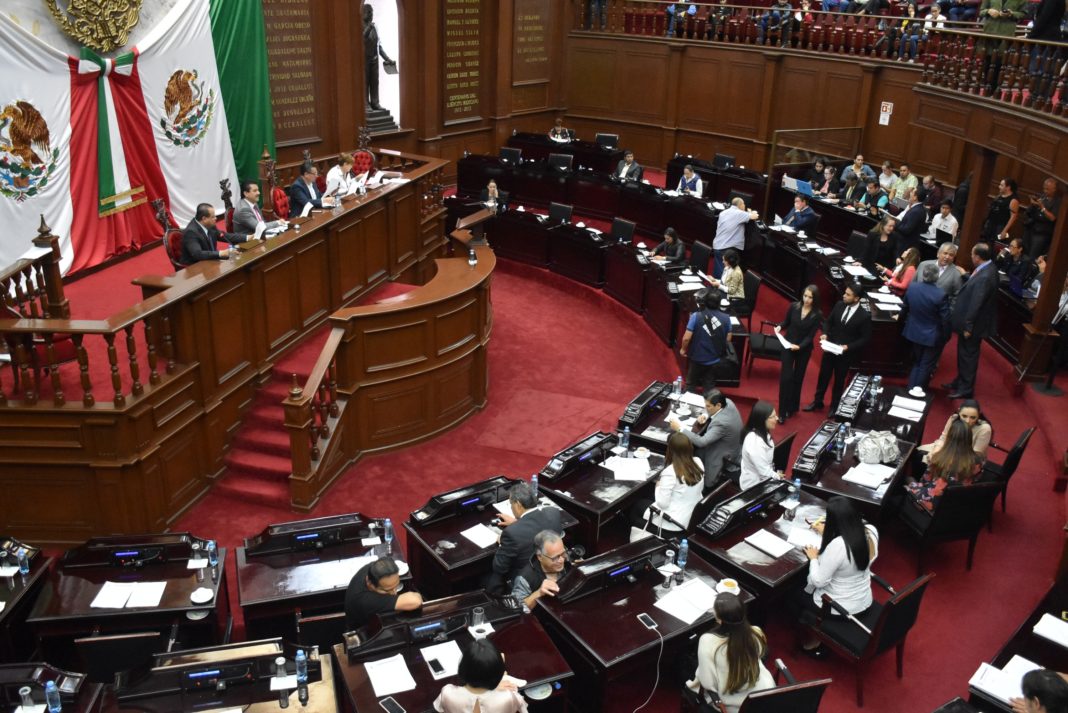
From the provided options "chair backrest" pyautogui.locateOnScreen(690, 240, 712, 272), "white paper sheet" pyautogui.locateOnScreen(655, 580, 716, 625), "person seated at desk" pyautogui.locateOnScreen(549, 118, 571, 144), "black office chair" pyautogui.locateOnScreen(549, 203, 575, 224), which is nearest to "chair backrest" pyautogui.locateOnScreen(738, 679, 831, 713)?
"white paper sheet" pyautogui.locateOnScreen(655, 580, 716, 625)

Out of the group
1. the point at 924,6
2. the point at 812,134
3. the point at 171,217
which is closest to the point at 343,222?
the point at 171,217

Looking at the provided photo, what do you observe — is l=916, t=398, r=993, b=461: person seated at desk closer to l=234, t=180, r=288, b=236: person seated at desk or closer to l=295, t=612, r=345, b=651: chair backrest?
l=295, t=612, r=345, b=651: chair backrest

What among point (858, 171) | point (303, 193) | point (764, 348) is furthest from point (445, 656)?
point (858, 171)

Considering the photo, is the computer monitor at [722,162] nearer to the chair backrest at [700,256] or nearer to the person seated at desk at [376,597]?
the chair backrest at [700,256]

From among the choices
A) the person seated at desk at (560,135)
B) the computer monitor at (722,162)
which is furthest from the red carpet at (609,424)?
the person seated at desk at (560,135)

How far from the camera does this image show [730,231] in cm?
1295

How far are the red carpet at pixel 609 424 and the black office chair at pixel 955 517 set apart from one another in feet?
1.19

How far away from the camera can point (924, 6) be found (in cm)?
1692

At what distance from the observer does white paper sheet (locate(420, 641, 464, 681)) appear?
5086 millimetres

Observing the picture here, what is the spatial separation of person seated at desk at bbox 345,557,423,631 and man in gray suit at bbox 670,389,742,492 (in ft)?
9.94

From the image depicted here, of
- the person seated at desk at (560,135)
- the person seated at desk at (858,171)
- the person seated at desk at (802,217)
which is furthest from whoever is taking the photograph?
the person seated at desk at (560,135)

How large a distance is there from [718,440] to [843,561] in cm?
190

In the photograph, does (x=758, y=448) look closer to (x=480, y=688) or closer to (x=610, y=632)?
(x=610, y=632)

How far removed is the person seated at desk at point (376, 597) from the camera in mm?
5465
